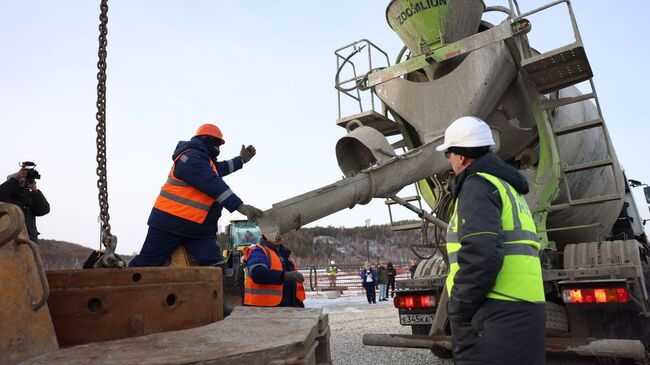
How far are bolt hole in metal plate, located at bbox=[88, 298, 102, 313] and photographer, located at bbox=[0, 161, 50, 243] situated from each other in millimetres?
2862

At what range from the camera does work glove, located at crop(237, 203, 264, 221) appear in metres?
3.11

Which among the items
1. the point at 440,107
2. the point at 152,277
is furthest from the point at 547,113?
the point at 152,277

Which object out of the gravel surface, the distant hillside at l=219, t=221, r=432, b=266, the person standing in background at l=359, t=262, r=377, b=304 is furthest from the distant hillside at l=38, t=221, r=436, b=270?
the gravel surface

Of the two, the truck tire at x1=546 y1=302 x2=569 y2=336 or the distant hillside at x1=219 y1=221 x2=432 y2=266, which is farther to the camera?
the distant hillside at x1=219 y1=221 x2=432 y2=266

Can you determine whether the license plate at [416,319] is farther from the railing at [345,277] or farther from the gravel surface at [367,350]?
the railing at [345,277]

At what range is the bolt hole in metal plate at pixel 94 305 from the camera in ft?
5.76

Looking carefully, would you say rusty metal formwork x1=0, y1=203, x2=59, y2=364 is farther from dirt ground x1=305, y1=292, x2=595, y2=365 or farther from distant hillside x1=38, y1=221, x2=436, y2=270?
distant hillside x1=38, y1=221, x2=436, y2=270

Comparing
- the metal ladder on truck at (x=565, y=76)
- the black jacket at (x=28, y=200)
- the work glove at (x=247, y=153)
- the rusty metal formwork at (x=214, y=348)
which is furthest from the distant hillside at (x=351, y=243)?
the rusty metal formwork at (x=214, y=348)

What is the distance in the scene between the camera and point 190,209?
3148 millimetres

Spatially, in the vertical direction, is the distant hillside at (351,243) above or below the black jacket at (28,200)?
above

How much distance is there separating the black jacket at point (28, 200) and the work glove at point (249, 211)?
2147 millimetres

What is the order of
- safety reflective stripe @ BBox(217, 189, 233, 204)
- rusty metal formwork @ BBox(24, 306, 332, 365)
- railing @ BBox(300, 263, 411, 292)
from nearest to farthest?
rusty metal formwork @ BBox(24, 306, 332, 365), safety reflective stripe @ BBox(217, 189, 233, 204), railing @ BBox(300, 263, 411, 292)

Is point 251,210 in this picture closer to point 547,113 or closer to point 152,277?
point 152,277

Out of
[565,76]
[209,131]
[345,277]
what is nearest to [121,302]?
[209,131]
